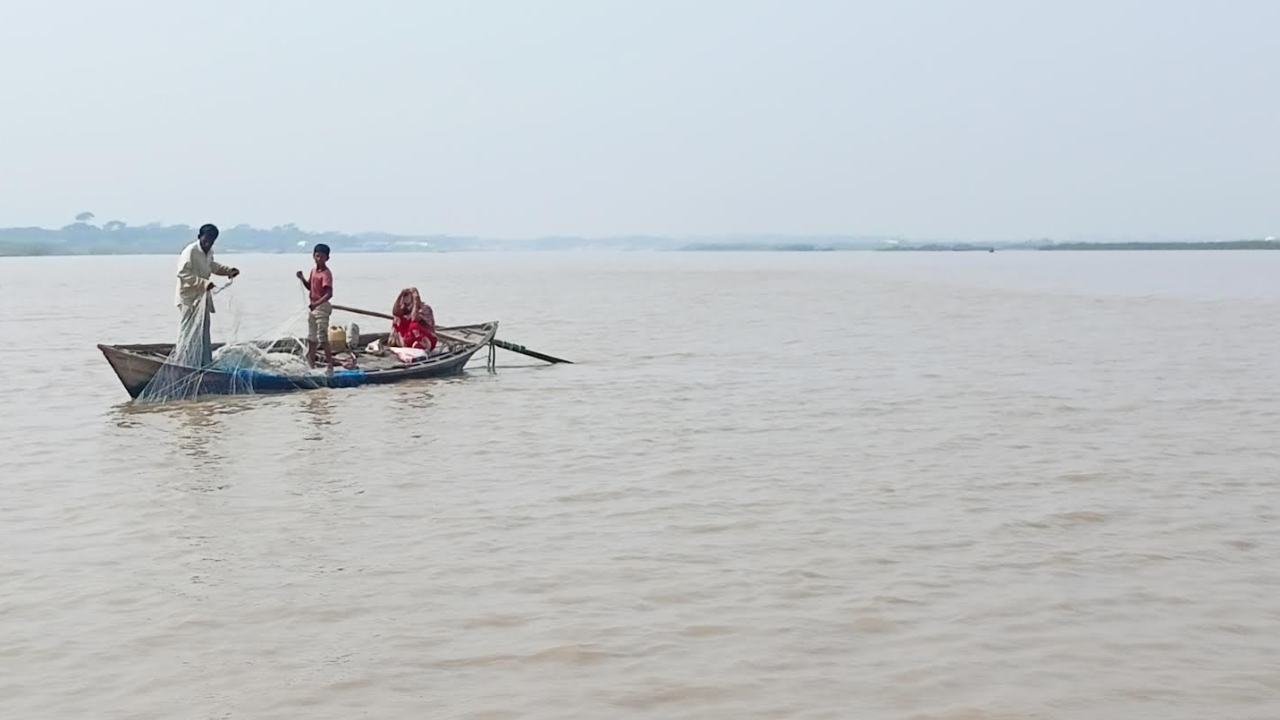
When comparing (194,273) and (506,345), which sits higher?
(194,273)

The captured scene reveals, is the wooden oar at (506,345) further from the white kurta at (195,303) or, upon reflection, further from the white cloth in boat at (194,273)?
the white cloth in boat at (194,273)

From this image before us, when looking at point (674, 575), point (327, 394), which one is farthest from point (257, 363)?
point (674, 575)

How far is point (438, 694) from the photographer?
575 cm

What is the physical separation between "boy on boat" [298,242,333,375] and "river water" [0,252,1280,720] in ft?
2.68

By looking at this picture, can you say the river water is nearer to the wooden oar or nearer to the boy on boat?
the boy on boat

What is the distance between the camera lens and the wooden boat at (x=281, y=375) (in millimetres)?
15336

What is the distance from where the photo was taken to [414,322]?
18828 mm

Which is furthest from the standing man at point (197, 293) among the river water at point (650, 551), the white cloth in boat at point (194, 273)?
the river water at point (650, 551)

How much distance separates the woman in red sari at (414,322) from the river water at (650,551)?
54.4 inches

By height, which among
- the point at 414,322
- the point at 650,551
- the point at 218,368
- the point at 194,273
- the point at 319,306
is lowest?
the point at 650,551

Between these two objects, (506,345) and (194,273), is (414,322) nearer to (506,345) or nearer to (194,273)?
(506,345)

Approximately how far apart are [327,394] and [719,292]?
135 feet

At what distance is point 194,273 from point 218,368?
163 centimetres

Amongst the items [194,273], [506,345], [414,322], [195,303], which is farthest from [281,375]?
[506,345]
